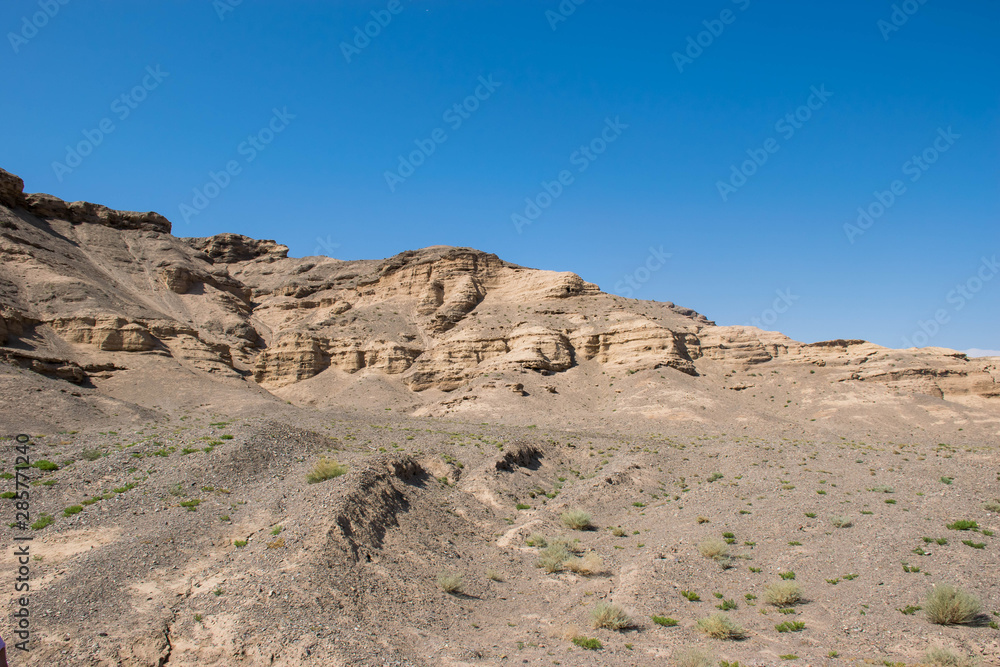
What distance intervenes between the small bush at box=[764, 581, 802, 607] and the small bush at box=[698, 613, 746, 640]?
177 cm

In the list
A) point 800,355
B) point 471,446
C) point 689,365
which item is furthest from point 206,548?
point 800,355

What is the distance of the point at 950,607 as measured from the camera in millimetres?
A: 10234

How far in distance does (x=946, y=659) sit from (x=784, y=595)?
330 centimetres

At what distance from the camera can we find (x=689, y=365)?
47.5m

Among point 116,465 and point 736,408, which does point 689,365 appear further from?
point 116,465

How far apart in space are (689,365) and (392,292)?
37.4 m

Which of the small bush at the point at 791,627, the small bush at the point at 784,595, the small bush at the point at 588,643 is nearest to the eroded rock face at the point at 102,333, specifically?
the small bush at the point at 588,643

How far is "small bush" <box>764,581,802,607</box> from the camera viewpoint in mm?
11938

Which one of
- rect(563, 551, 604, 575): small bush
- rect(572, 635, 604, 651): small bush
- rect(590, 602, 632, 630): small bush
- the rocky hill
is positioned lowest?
rect(572, 635, 604, 651): small bush

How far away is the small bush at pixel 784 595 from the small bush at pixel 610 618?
3.38m

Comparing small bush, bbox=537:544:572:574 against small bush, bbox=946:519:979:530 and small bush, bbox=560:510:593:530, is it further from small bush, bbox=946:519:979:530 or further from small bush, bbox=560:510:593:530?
small bush, bbox=946:519:979:530

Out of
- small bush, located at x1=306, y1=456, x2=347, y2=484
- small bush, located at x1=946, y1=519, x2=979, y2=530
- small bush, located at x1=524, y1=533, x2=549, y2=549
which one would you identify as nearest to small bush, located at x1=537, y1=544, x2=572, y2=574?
small bush, located at x1=524, y1=533, x2=549, y2=549

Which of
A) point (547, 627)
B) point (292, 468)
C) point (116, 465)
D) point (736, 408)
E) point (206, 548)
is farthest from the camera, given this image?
point (736, 408)

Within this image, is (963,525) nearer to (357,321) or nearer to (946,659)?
(946,659)
